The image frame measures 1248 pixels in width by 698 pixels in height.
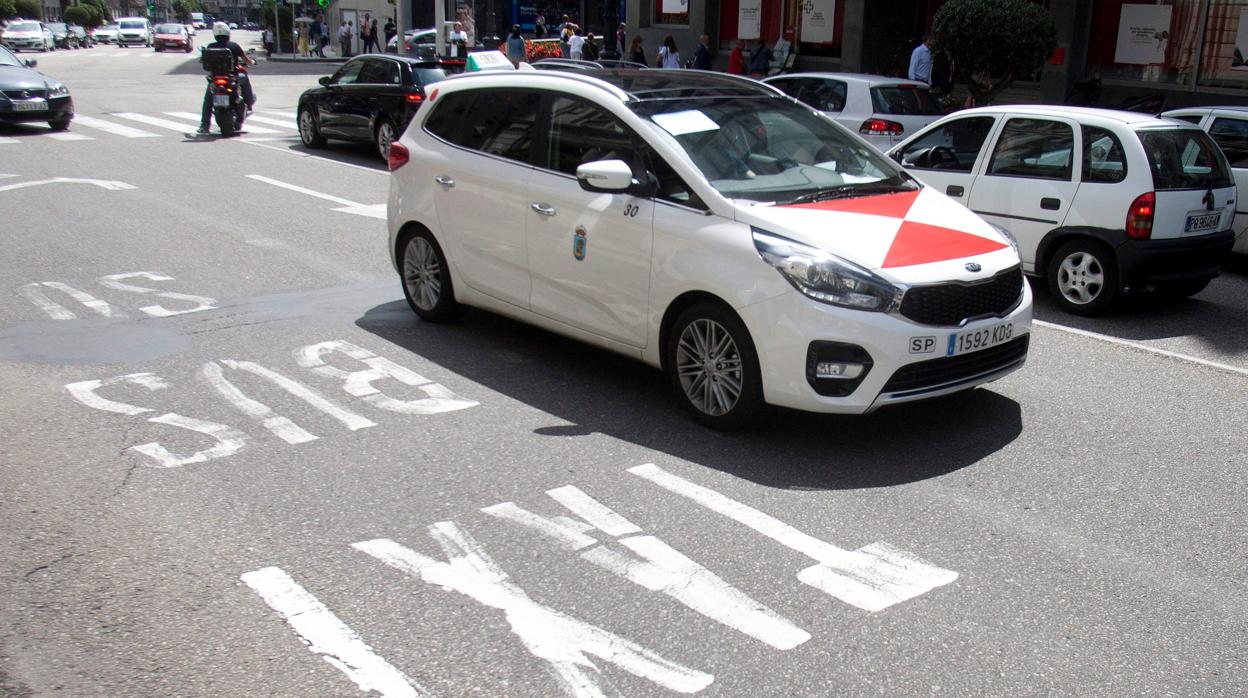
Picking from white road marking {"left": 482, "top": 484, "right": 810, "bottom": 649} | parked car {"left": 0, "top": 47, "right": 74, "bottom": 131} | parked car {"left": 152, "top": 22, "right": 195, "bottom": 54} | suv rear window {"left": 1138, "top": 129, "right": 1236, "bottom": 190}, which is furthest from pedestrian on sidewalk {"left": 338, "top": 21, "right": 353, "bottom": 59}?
white road marking {"left": 482, "top": 484, "right": 810, "bottom": 649}

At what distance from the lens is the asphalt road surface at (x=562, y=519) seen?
3.97 m

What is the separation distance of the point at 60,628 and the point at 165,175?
1266 cm

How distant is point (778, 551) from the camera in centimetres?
481

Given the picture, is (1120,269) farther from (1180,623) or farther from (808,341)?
(1180,623)

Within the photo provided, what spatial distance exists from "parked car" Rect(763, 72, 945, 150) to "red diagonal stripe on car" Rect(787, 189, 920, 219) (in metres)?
8.21

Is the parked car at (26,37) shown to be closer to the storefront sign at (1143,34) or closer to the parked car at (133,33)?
the parked car at (133,33)

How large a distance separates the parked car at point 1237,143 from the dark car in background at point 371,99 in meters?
10.5

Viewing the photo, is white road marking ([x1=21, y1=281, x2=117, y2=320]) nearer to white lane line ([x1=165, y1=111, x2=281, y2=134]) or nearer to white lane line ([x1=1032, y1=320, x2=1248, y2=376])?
white lane line ([x1=1032, y1=320, x2=1248, y2=376])

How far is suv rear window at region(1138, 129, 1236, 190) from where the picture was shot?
29.0 feet

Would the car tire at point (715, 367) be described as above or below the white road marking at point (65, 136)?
above

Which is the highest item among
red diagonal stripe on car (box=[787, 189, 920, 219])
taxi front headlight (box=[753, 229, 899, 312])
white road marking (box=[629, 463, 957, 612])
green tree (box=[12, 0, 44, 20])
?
green tree (box=[12, 0, 44, 20])

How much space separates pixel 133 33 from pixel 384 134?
6424cm

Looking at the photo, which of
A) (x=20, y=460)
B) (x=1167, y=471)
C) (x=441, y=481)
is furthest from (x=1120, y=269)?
(x=20, y=460)

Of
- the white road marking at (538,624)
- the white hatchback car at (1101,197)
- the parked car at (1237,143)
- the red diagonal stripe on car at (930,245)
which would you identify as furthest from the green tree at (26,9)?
the white road marking at (538,624)
